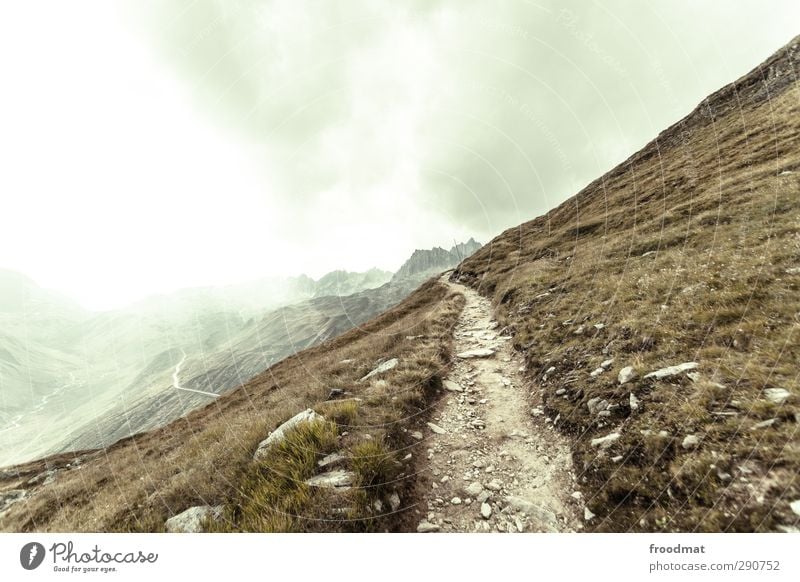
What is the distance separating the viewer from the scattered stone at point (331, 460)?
6.11m

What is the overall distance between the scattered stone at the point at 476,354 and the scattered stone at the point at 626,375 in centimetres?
559

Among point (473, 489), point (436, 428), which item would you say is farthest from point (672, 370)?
point (436, 428)

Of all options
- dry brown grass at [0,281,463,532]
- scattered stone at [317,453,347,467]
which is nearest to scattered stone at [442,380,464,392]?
dry brown grass at [0,281,463,532]

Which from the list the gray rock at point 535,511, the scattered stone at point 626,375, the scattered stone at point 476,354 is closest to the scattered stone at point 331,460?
the gray rock at point 535,511

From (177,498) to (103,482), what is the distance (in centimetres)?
1098

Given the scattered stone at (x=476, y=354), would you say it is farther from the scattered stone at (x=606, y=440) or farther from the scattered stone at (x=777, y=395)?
the scattered stone at (x=777, y=395)

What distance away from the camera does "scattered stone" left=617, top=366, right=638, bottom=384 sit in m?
6.81

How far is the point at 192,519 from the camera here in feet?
18.7

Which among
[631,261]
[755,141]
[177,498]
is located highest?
[755,141]

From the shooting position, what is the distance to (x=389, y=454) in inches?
249

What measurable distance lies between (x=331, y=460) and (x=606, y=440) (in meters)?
5.42

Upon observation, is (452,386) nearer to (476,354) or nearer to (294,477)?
(476,354)
